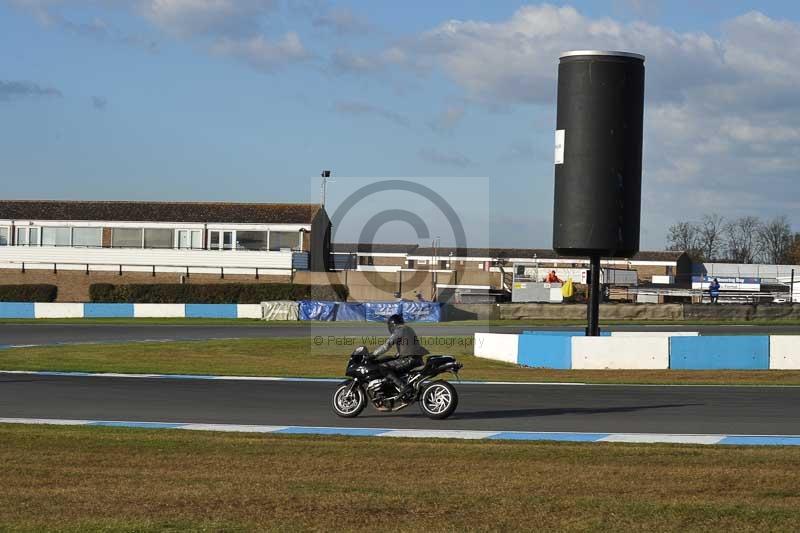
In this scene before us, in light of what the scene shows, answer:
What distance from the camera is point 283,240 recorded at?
68.7m

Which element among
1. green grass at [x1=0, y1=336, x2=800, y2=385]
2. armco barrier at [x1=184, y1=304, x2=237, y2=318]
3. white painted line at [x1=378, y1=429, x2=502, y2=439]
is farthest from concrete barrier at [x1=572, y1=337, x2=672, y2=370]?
armco barrier at [x1=184, y1=304, x2=237, y2=318]

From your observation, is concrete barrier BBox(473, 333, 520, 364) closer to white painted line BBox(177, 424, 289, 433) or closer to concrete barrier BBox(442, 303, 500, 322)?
white painted line BBox(177, 424, 289, 433)

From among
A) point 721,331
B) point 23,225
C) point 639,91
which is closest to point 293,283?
point 23,225

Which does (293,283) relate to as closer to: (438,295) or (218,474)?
(438,295)

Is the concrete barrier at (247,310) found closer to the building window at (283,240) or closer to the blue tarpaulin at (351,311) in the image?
the blue tarpaulin at (351,311)

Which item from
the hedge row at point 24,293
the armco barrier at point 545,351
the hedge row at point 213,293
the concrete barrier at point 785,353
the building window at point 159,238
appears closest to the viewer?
the concrete barrier at point 785,353

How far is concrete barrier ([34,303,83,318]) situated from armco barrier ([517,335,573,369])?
100ft

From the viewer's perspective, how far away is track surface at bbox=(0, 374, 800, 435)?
14.8 metres

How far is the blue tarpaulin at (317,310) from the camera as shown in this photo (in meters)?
50.7

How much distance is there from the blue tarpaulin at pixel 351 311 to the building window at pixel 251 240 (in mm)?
19265

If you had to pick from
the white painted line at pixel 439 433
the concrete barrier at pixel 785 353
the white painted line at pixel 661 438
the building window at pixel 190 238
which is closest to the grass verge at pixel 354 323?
the building window at pixel 190 238

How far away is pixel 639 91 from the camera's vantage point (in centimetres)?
2341

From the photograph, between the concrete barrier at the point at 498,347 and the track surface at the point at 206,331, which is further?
the track surface at the point at 206,331

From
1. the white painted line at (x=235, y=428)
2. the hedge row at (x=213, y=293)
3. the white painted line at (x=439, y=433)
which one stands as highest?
the hedge row at (x=213, y=293)
